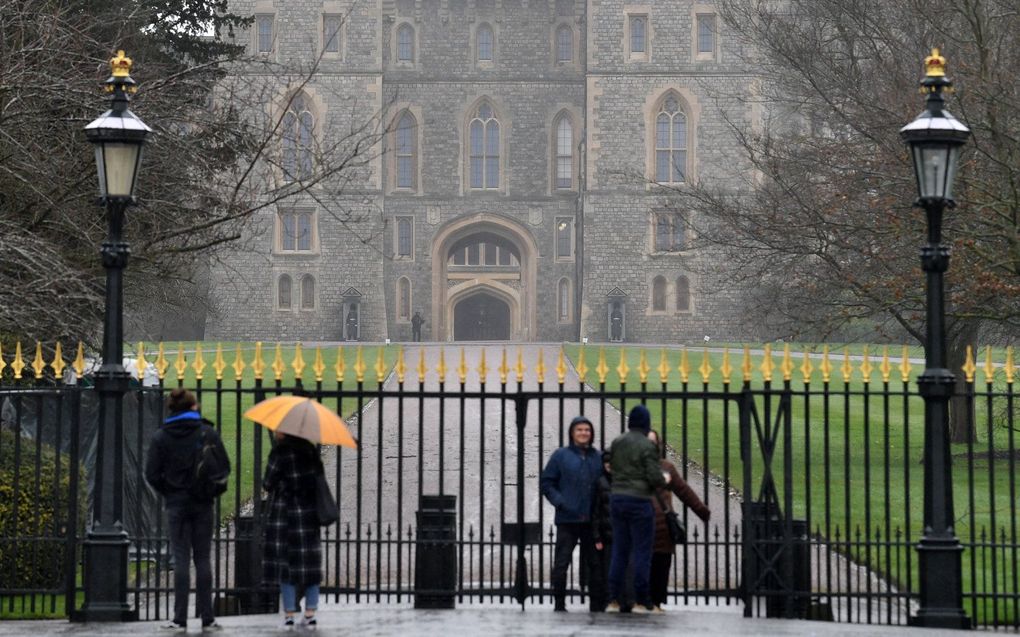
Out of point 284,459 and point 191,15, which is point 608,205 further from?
point 284,459

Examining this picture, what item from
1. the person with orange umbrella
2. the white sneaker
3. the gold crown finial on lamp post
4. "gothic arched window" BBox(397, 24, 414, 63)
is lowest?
the white sneaker

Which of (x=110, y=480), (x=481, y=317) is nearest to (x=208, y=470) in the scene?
(x=110, y=480)

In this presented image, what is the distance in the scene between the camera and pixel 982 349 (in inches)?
Result: 1599

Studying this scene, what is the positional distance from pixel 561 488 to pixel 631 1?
47.9 m

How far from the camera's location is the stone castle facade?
187ft

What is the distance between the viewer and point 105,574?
1061 centimetres

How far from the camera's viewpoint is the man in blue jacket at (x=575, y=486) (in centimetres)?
1073

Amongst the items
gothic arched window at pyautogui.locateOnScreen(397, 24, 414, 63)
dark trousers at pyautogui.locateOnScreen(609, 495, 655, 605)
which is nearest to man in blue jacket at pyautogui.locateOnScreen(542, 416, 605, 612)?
dark trousers at pyautogui.locateOnScreen(609, 495, 655, 605)

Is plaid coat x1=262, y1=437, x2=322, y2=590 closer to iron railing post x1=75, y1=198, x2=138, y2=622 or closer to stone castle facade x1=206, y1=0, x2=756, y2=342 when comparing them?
iron railing post x1=75, y1=198, x2=138, y2=622

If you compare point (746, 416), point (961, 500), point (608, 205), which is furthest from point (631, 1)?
point (746, 416)

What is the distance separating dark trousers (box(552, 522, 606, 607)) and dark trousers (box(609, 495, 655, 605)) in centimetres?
19

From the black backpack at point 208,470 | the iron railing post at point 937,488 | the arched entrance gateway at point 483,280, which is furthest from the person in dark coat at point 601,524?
the arched entrance gateway at point 483,280

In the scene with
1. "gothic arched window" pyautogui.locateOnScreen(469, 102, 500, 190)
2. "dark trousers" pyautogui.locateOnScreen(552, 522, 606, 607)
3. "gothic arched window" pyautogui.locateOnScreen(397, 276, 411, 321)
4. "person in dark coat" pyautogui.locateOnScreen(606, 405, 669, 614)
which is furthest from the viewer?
"gothic arched window" pyautogui.locateOnScreen(469, 102, 500, 190)

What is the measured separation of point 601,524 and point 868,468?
69.5 inches
